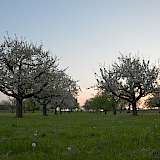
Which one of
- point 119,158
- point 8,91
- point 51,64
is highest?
point 51,64

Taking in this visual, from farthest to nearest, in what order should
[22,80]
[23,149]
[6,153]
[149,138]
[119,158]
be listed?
[22,80]
[149,138]
[23,149]
[6,153]
[119,158]

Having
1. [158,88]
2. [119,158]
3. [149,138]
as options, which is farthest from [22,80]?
[119,158]

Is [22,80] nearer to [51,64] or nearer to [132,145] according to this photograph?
[51,64]

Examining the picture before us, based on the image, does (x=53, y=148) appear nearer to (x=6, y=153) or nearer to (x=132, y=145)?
(x=6, y=153)

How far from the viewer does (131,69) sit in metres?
67.1

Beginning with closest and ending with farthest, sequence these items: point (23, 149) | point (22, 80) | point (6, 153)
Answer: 1. point (6, 153)
2. point (23, 149)
3. point (22, 80)

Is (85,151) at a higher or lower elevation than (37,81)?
lower

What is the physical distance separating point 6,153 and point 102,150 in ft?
9.29

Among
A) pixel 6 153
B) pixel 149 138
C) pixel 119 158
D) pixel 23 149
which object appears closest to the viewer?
pixel 119 158

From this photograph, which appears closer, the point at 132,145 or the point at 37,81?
the point at 132,145

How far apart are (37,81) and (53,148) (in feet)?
154

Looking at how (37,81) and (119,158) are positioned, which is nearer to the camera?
(119,158)

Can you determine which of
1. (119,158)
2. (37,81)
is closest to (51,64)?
(37,81)

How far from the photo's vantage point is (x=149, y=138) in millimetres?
14062
